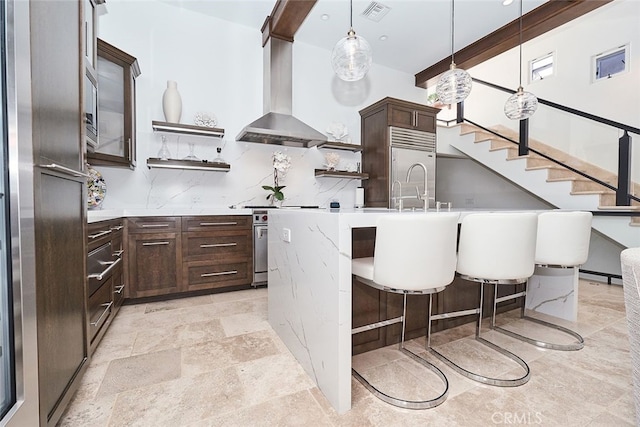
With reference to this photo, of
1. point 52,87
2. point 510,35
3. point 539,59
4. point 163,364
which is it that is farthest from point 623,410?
point 539,59

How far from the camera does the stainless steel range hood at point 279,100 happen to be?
3616 millimetres

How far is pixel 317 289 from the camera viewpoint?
1536 millimetres

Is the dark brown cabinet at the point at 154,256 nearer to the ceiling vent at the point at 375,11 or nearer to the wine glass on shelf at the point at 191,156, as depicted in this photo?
the wine glass on shelf at the point at 191,156

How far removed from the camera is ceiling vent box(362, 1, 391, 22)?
340cm

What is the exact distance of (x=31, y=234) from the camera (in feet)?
3.16

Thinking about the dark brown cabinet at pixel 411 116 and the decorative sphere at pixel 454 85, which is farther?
the dark brown cabinet at pixel 411 116

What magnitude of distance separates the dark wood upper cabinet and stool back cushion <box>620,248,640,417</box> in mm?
3478

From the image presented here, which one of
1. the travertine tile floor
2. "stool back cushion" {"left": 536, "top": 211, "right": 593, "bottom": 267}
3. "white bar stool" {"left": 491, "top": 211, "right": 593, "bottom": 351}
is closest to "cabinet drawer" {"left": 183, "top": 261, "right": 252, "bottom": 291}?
the travertine tile floor

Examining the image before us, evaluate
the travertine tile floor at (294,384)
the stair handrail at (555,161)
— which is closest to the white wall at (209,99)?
the travertine tile floor at (294,384)

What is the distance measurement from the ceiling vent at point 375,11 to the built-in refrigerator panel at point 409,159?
4.74 ft

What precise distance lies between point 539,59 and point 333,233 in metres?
6.29

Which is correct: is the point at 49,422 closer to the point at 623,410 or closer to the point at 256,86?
the point at 623,410

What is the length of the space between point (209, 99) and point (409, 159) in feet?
9.88

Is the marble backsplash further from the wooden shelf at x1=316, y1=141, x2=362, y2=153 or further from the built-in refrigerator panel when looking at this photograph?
the built-in refrigerator panel
